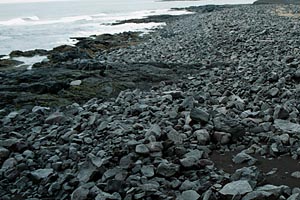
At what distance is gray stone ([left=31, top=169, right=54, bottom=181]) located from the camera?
7.09m

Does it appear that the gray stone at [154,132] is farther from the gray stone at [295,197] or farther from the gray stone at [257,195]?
the gray stone at [295,197]

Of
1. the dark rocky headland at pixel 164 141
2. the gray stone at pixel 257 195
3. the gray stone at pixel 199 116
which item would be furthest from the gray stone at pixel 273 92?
the gray stone at pixel 257 195

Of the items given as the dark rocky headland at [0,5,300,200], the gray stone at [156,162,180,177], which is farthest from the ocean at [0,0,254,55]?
the gray stone at [156,162,180,177]

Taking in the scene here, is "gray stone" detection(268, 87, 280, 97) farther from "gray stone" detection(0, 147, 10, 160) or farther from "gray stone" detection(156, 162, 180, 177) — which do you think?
"gray stone" detection(0, 147, 10, 160)

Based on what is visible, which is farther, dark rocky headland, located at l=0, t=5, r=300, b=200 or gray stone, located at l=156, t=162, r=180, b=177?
gray stone, located at l=156, t=162, r=180, b=177

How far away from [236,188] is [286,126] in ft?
9.17

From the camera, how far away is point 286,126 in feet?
25.6

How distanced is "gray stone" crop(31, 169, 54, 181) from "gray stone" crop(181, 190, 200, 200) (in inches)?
110

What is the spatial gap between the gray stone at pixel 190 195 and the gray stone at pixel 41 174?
2799mm

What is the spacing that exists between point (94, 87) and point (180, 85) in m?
3.60

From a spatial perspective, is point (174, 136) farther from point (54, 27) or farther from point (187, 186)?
point (54, 27)

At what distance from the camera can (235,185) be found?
5.69 metres

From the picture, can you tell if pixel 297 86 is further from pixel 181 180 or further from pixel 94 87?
pixel 94 87

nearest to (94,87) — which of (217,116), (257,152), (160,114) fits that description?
(160,114)
